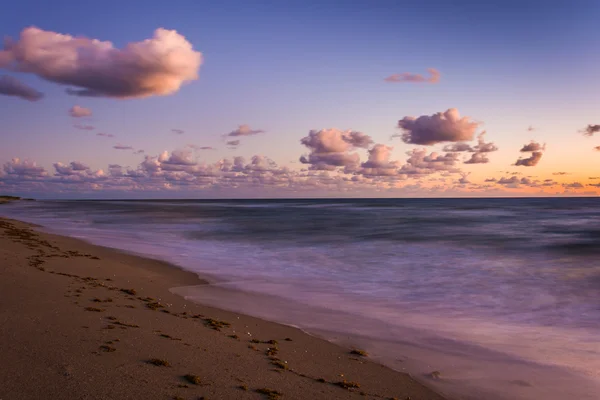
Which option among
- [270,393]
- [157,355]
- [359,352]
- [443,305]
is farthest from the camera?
[443,305]

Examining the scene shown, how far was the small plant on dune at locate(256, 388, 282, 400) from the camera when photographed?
535 cm

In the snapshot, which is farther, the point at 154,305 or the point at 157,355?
the point at 154,305

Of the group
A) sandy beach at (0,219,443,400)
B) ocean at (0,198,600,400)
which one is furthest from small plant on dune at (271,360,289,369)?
ocean at (0,198,600,400)

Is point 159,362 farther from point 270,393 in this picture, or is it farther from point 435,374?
point 435,374

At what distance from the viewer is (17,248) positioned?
16828 millimetres

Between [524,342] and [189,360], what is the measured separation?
6759mm

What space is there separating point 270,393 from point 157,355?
1.97m

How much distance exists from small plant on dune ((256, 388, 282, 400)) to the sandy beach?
13mm

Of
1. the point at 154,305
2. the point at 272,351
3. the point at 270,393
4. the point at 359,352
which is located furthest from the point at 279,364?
the point at 154,305

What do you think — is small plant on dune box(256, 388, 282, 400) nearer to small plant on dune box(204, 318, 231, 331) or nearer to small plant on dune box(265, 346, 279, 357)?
small plant on dune box(265, 346, 279, 357)

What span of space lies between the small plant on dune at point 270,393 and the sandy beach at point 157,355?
13 mm

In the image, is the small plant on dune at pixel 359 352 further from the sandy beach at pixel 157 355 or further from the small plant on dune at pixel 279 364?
the small plant on dune at pixel 279 364

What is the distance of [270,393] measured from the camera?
5430 mm

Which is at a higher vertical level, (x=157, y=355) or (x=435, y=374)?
(x=157, y=355)
